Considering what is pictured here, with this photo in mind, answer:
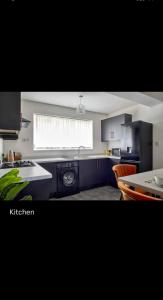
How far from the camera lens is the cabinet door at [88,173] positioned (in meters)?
2.89

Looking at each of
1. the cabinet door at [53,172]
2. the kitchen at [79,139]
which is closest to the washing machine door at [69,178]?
the kitchen at [79,139]

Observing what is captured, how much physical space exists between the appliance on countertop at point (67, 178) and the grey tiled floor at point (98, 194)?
12 cm

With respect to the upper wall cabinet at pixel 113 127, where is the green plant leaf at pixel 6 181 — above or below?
below

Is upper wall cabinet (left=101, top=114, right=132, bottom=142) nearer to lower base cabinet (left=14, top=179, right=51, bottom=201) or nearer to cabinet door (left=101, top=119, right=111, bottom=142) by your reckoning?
cabinet door (left=101, top=119, right=111, bottom=142)

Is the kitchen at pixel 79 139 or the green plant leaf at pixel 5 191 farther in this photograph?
the kitchen at pixel 79 139

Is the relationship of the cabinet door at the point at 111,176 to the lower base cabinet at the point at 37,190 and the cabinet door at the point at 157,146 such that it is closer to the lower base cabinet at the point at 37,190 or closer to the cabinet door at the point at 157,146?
the cabinet door at the point at 157,146

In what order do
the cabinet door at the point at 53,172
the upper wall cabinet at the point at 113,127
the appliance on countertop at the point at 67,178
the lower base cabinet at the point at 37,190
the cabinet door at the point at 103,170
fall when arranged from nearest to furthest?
1. the lower base cabinet at the point at 37,190
2. the cabinet door at the point at 53,172
3. the appliance on countertop at the point at 67,178
4. the upper wall cabinet at the point at 113,127
5. the cabinet door at the point at 103,170

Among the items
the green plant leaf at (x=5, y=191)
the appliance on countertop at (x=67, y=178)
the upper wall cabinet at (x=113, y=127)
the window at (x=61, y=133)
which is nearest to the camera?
the green plant leaf at (x=5, y=191)

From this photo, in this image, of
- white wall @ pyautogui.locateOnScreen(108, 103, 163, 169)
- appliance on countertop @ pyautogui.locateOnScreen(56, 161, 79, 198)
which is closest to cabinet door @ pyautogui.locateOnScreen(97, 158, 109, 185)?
appliance on countertop @ pyautogui.locateOnScreen(56, 161, 79, 198)

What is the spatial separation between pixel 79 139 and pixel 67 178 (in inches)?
44.2

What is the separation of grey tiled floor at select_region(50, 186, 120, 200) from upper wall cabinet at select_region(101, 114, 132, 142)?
122cm
